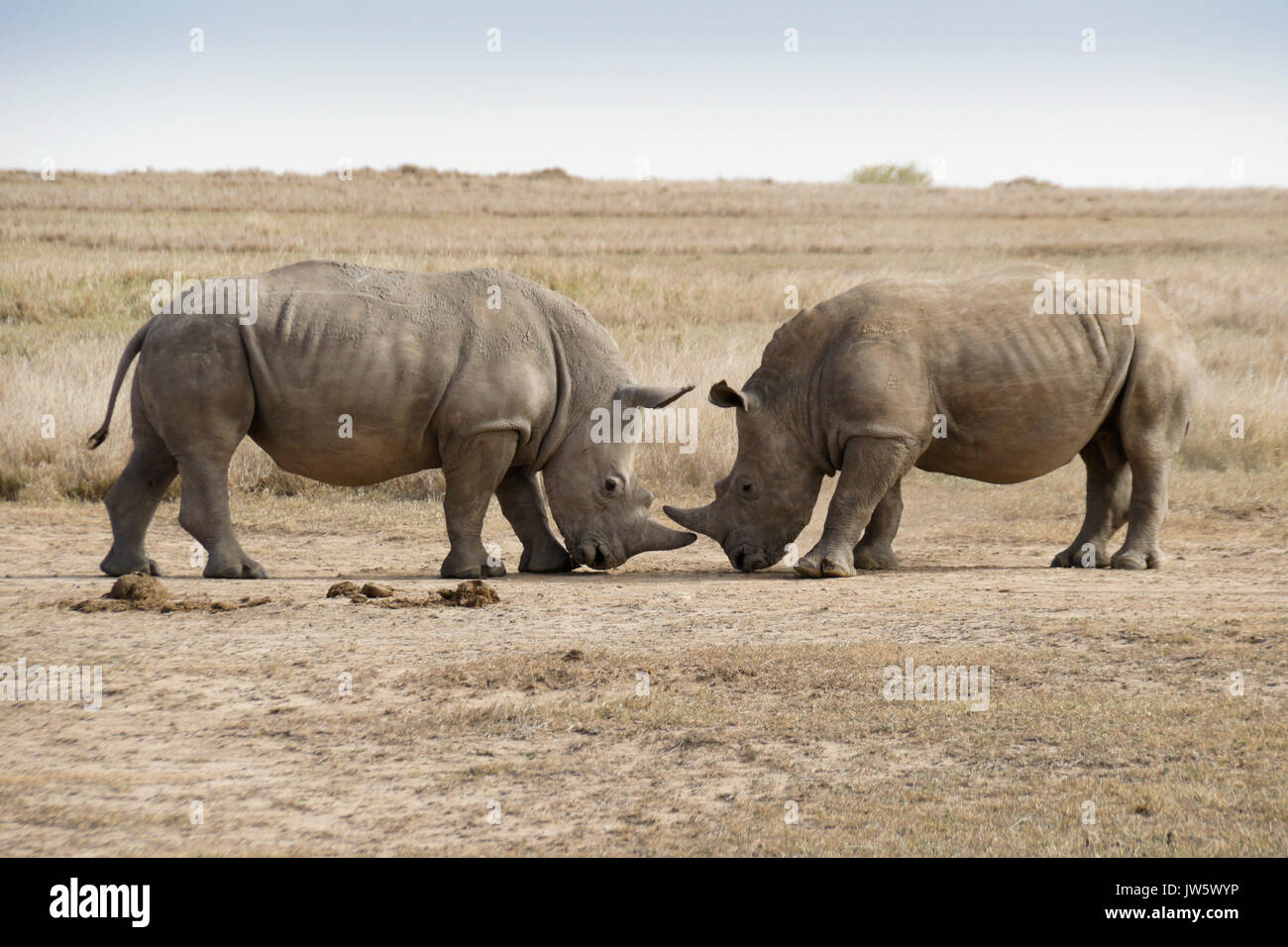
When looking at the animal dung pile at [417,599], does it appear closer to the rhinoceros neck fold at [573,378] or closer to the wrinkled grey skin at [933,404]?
the rhinoceros neck fold at [573,378]

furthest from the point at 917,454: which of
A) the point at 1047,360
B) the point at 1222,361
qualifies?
the point at 1222,361

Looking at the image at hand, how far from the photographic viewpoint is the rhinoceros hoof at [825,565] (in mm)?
9141

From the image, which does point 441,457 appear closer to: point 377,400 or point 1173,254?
point 377,400

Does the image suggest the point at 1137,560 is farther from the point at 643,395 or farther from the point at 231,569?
the point at 231,569

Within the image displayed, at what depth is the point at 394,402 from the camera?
902 cm

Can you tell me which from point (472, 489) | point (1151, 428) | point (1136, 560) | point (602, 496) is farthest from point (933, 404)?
point (472, 489)

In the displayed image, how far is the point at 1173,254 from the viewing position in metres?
28.8

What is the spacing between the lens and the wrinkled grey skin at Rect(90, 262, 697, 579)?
8.84 m

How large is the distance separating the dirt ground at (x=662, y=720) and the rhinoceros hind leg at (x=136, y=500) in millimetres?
391
